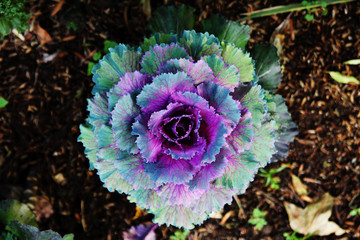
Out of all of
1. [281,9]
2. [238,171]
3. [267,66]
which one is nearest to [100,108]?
[238,171]

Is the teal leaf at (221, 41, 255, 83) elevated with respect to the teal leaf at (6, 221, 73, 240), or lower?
elevated

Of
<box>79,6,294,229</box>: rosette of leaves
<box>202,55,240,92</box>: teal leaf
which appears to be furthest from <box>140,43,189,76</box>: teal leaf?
<box>202,55,240,92</box>: teal leaf

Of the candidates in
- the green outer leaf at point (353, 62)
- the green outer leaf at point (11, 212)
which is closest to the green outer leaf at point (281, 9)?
the green outer leaf at point (353, 62)

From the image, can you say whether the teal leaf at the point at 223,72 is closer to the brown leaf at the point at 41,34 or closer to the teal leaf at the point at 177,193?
the teal leaf at the point at 177,193

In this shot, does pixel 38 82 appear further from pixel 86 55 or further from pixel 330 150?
pixel 330 150

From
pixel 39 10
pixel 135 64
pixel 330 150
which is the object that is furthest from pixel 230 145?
pixel 39 10

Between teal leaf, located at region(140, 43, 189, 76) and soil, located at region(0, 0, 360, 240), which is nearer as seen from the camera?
teal leaf, located at region(140, 43, 189, 76)

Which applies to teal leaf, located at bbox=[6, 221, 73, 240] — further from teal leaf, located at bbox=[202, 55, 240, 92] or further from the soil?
teal leaf, located at bbox=[202, 55, 240, 92]
